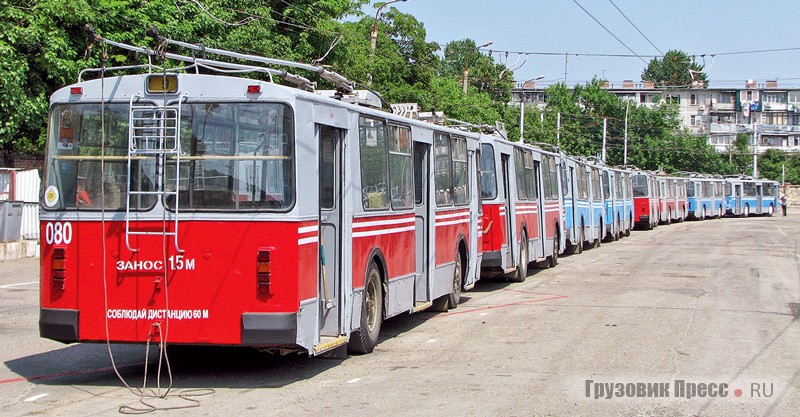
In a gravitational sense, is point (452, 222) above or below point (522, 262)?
above

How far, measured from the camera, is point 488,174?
19.1 metres

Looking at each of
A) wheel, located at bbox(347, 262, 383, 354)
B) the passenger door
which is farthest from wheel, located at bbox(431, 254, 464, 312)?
the passenger door

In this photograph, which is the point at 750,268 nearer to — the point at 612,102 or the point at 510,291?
the point at 510,291

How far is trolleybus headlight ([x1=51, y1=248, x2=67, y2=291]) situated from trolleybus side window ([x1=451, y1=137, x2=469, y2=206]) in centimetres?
774

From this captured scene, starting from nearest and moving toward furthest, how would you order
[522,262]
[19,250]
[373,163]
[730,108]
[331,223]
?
[331,223] → [373,163] → [522,262] → [19,250] → [730,108]

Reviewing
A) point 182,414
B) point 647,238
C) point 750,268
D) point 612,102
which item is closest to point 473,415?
point 182,414

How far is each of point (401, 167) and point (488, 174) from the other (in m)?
6.45

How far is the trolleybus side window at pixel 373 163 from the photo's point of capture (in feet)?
37.0

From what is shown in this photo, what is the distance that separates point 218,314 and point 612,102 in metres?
90.4

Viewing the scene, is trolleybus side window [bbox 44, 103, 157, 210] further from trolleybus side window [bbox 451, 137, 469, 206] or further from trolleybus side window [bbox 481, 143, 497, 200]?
trolleybus side window [bbox 481, 143, 497, 200]

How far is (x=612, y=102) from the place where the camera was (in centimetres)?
9606

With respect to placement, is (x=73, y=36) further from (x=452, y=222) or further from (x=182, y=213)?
(x=182, y=213)

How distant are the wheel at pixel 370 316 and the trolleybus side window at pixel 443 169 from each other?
3.24 m

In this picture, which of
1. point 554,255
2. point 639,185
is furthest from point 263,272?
point 639,185
